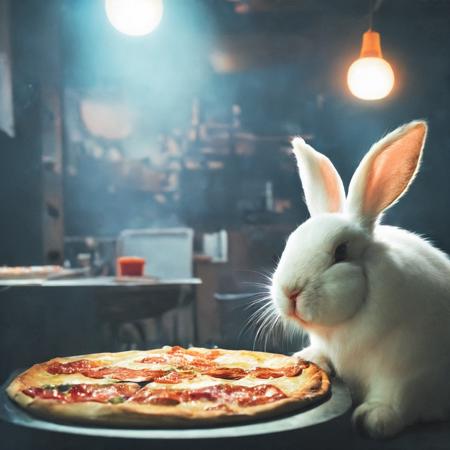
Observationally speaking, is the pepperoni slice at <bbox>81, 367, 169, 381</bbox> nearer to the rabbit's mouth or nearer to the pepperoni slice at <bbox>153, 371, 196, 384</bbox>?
the pepperoni slice at <bbox>153, 371, 196, 384</bbox>

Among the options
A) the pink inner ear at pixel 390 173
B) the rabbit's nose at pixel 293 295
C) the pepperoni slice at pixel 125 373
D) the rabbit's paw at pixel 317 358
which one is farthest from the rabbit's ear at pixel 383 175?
the pepperoni slice at pixel 125 373

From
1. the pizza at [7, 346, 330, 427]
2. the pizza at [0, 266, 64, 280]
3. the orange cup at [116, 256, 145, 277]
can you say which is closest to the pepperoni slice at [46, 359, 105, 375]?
the pizza at [7, 346, 330, 427]

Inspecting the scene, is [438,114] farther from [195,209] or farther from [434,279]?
[195,209]

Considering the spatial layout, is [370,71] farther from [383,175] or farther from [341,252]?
[341,252]

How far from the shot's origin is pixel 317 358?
5.21 feet

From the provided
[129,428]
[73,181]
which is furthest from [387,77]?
[73,181]

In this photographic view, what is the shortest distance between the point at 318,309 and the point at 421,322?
25 centimetres

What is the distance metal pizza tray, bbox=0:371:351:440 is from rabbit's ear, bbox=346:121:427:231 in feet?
1.61

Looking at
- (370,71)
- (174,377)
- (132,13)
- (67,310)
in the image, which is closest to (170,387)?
(174,377)

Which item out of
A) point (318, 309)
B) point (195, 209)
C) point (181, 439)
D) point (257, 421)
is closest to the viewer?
point (181, 439)

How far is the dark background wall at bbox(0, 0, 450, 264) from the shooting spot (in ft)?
12.5

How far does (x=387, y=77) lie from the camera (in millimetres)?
3143

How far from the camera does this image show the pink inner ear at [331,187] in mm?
1568

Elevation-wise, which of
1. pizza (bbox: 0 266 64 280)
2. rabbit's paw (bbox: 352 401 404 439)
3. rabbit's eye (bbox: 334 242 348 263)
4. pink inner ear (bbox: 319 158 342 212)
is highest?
pink inner ear (bbox: 319 158 342 212)
